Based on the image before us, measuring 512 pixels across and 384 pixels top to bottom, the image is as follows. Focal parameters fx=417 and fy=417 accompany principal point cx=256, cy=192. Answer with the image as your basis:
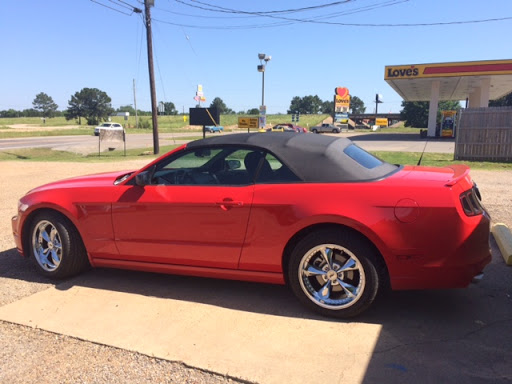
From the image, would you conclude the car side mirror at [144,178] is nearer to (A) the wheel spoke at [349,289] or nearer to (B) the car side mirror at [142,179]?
(B) the car side mirror at [142,179]

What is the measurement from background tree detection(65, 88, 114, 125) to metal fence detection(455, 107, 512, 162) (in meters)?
94.4

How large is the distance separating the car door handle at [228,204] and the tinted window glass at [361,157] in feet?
3.66

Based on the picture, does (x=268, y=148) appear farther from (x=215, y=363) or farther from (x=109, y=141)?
(x=109, y=141)

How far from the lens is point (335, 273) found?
11.1 feet

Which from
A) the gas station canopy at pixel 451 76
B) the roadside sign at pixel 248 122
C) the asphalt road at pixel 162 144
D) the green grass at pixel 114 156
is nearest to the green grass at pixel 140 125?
the asphalt road at pixel 162 144

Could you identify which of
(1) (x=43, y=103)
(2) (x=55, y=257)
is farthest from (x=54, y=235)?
(1) (x=43, y=103)

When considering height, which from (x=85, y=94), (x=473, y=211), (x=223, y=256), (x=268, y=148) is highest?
(x=85, y=94)

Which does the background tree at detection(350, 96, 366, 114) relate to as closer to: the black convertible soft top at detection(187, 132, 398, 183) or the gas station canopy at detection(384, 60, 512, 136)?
the gas station canopy at detection(384, 60, 512, 136)

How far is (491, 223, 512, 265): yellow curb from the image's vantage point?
174 inches

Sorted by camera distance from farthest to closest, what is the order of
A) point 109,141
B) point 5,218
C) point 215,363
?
point 109,141, point 5,218, point 215,363

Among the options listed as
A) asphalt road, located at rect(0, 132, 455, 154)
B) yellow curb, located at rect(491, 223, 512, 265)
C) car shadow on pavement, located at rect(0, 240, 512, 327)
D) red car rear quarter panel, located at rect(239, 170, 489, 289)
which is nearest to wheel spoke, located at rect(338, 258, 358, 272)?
red car rear quarter panel, located at rect(239, 170, 489, 289)

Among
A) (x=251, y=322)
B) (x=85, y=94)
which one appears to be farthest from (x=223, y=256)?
(x=85, y=94)

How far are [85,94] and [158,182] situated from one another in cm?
10576

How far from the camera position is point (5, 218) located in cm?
726
